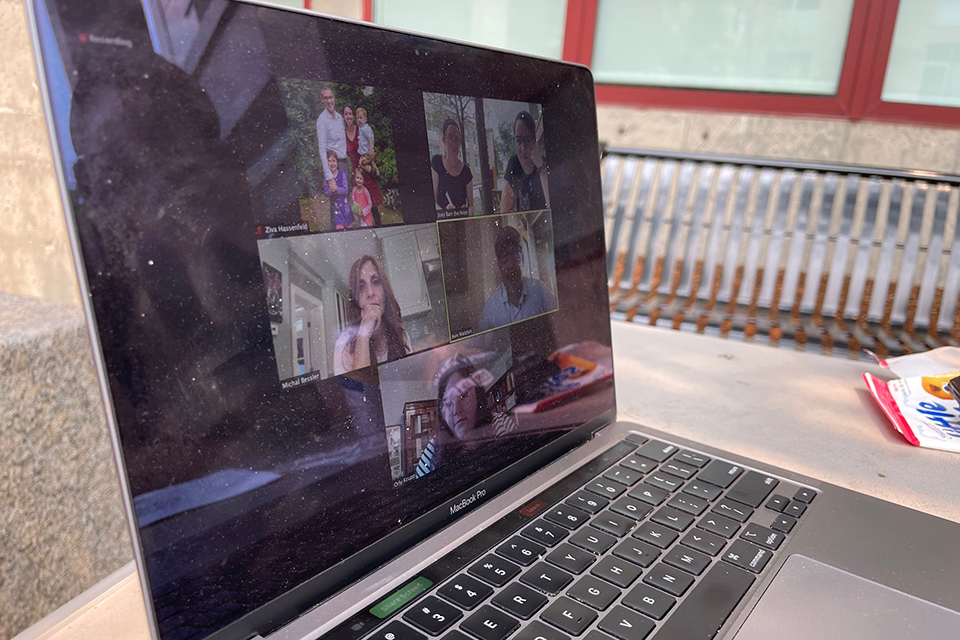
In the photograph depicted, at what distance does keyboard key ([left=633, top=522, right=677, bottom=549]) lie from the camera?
1.31ft

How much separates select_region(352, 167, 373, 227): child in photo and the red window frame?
7.23 ft

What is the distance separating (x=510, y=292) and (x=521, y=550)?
167mm

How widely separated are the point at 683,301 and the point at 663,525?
862mm

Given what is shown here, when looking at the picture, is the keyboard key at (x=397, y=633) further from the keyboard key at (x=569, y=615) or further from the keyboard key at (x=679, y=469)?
the keyboard key at (x=679, y=469)

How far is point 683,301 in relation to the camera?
48.1 inches

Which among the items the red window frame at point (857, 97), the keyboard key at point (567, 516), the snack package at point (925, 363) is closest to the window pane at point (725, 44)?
the red window frame at point (857, 97)

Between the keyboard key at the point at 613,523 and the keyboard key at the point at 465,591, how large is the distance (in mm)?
97

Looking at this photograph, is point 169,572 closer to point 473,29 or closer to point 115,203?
point 115,203

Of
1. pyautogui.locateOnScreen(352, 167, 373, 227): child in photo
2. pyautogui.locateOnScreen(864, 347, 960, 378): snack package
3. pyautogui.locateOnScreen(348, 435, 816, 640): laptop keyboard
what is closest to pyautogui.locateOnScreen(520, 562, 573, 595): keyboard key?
pyautogui.locateOnScreen(348, 435, 816, 640): laptop keyboard

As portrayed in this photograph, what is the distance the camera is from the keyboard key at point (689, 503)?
44 cm

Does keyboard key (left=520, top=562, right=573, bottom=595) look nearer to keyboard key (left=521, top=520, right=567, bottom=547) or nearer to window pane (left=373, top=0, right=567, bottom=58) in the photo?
keyboard key (left=521, top=520, right=567, bottom=547)

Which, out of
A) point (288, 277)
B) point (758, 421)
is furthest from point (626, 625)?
point (758, 421)

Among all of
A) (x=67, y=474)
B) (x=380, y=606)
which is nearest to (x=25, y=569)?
(x=67, y=474)

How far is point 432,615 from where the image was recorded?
1.06ft
